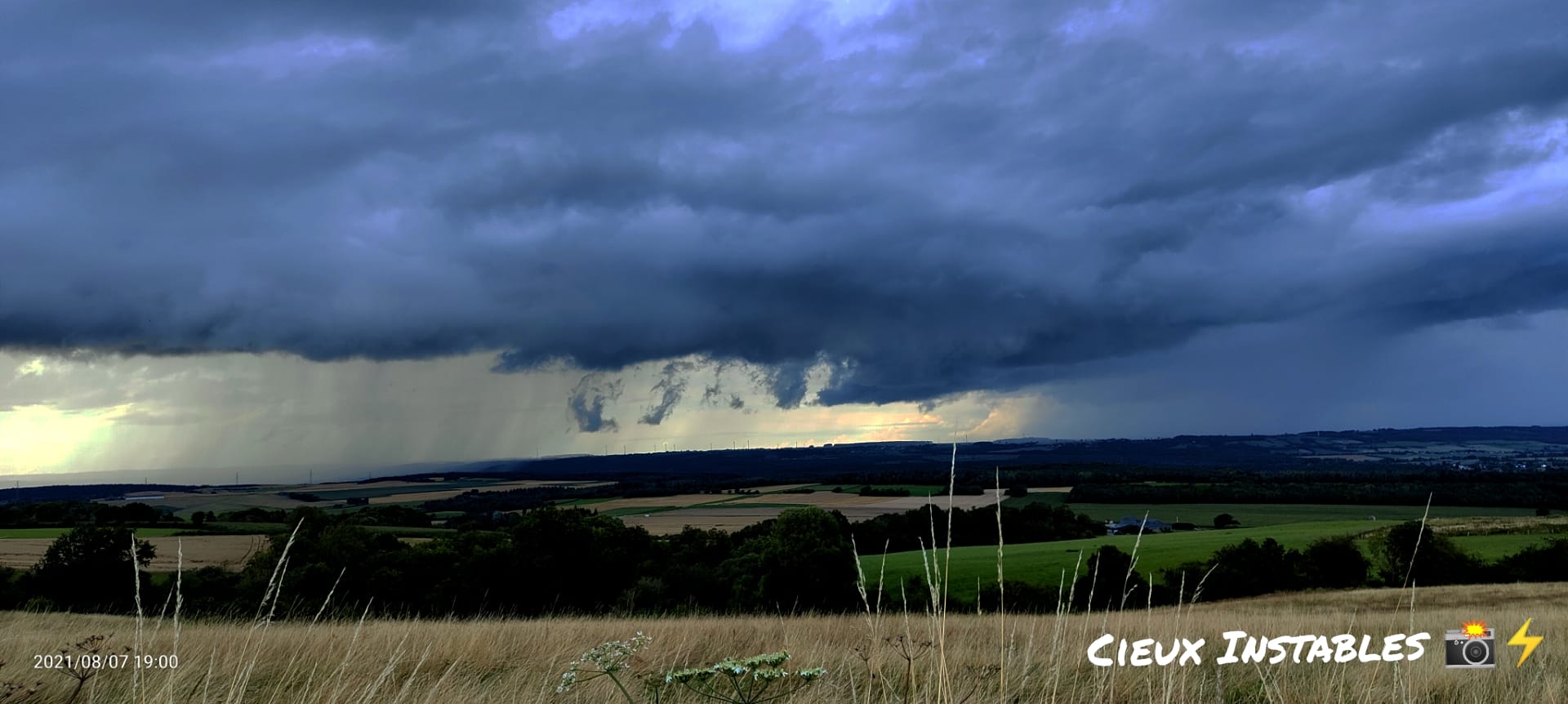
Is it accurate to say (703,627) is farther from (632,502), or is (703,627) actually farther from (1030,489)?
(1030,489)

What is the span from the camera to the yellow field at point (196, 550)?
5219 centimetres

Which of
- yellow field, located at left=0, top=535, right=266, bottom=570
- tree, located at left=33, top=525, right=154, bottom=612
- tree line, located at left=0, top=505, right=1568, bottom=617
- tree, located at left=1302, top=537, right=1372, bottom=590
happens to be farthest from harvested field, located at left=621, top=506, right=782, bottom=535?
tree, located at left=1302, top=537, right=1372, bottom=590

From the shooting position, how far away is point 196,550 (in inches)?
Result: 2168

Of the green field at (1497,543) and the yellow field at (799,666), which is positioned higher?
the yellow field at (799,666)

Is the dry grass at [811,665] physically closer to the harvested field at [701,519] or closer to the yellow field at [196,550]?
the yellow field at [196,550]

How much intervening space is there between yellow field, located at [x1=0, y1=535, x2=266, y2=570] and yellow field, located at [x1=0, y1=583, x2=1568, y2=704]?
45.5 metres

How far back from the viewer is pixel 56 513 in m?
84.8

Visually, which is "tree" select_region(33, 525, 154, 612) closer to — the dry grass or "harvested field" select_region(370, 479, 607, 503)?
the dry grass

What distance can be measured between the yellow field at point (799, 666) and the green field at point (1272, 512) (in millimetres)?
99670

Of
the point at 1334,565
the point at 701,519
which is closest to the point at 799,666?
the point at 1334,565

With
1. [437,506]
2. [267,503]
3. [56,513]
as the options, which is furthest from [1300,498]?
[56,513]

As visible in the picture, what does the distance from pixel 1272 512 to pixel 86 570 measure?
12142cm

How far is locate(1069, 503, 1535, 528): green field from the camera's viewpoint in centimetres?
9694

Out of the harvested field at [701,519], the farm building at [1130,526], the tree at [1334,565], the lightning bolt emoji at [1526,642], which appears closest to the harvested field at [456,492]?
the harvested field at [701,519]
